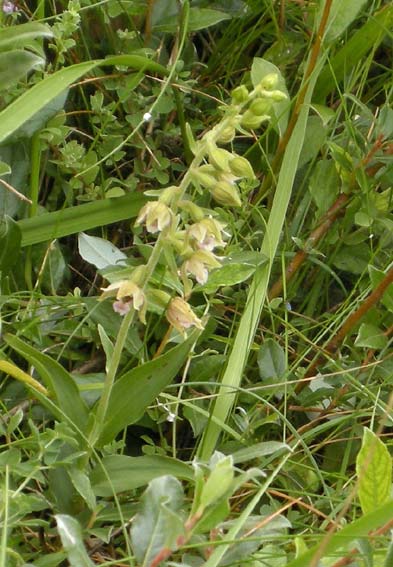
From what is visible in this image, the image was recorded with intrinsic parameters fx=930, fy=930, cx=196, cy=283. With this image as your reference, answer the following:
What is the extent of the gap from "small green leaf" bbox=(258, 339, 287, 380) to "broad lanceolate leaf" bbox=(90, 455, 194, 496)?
1.29 feet

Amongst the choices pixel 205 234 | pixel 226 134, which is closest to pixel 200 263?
pixel 205 234

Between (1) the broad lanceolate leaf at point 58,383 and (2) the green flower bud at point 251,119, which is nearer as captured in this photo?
(2) the green flower bud at point 251,119

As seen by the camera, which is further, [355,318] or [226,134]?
[355,318]

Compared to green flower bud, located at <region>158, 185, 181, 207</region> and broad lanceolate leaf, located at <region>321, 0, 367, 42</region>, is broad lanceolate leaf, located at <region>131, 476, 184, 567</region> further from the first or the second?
broad lanceolate leaf, located at <region>321, 0, 367, 42</region>

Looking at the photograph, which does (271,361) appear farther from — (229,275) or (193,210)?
(193,210)

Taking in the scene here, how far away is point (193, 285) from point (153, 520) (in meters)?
0.82

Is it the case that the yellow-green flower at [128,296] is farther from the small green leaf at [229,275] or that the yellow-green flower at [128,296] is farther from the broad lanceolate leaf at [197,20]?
the broad lanceolate leaf at [197,20]

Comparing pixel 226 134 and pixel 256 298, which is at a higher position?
pixel 226 134

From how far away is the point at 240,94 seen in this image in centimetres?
128

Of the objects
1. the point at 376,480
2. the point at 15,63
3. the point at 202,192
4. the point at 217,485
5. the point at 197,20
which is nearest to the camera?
the point at 217,485

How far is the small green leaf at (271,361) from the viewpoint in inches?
71.7

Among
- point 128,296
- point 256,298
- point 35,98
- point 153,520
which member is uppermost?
point 35,98

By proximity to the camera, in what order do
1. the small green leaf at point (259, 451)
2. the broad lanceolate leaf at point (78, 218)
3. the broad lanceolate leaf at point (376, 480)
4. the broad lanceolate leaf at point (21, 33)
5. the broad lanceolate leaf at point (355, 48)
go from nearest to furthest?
the broad lanceolate leaf at point (376, 480)
the small green leaf at point (259, 451)
the broad lanceolate leaf at point (21, 33)
the broad lanceolate leaf at point (78, 218)
the broad lanceolate leaf at point (355, 48)

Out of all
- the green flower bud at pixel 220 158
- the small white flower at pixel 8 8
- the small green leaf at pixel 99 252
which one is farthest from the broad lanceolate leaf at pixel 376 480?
the small white flower at pixel 8 8
